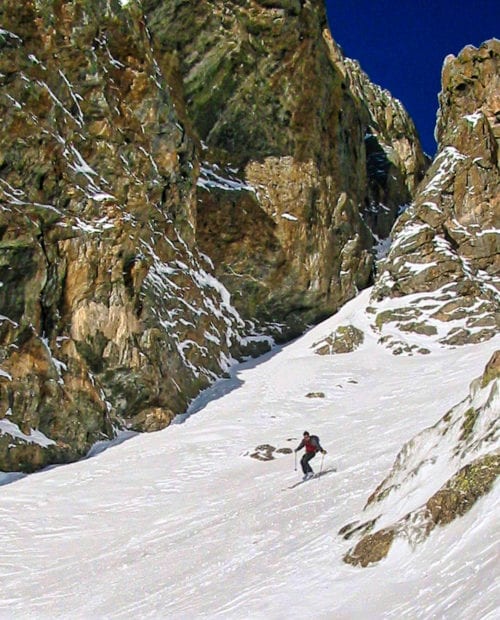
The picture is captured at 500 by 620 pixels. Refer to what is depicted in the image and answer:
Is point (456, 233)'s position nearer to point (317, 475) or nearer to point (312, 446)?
point (312, 446)

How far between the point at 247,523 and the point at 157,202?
100ft

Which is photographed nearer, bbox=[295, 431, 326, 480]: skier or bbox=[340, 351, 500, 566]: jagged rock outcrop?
bbox=[340, 351, 500, 566]: jagged rock outcrop

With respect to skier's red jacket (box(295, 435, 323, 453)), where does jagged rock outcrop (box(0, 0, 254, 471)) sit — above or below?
above

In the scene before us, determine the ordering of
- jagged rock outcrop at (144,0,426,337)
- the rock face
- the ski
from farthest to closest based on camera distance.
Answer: jagged rock outcrop at (144,0,426,337), the rock face, the ski

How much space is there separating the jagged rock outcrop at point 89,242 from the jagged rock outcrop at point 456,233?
14784mm

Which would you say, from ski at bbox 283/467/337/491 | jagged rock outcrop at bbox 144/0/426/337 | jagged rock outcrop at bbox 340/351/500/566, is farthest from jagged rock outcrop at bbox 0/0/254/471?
jagged rock outcrop at bbox 340/351/500/566

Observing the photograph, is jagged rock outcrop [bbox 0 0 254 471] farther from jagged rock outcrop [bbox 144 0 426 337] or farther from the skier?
the skier

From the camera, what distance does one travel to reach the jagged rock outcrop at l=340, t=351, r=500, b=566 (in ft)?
28.2

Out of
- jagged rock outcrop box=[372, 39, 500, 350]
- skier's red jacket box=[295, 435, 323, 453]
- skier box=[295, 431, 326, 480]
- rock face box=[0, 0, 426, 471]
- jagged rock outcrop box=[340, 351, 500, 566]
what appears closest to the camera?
jagged rock outcrop box=[340, 351, 500, 566]

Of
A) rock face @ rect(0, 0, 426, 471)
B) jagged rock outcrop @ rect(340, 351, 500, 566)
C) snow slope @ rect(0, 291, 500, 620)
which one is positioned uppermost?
rock face @ rect(0, 0, 426, 471)

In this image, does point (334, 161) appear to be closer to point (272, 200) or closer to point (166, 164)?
point (272, 200)

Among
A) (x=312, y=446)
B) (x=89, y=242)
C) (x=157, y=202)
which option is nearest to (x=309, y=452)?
(x=312, y=446)

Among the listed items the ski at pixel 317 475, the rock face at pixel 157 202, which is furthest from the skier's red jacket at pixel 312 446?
the rock face at pixel 157 202

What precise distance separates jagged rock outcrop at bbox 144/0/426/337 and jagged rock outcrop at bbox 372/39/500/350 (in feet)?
18.1
